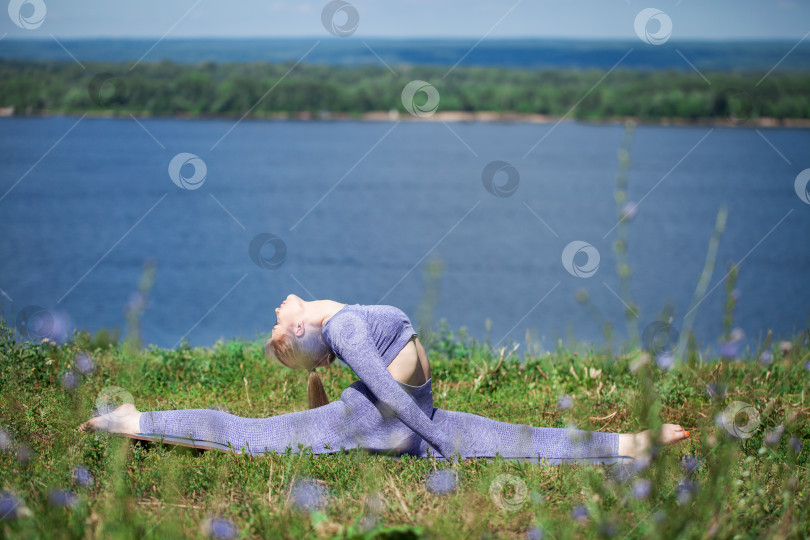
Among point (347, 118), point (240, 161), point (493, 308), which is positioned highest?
point (347, 118)

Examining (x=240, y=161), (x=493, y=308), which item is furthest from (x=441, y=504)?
(x=240, y=161)

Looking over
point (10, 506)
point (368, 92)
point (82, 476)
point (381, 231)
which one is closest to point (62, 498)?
point (10, 506)

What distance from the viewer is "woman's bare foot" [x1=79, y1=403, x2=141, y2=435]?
4.14m

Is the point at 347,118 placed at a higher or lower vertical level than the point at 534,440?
higher

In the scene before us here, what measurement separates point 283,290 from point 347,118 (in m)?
41.5

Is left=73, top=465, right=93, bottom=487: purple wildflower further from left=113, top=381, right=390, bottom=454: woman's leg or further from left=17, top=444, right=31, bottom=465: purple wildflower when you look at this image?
left=113, top=381, right=390, bottom=454: woman's leg

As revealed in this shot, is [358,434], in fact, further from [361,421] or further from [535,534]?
[535,534]

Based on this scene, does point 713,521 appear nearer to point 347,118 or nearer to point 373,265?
point 373,265

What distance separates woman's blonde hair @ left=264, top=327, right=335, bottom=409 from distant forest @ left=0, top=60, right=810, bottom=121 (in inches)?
1451

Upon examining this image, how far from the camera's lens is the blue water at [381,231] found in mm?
17312

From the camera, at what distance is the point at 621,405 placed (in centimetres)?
515

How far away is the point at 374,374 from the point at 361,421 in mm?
307

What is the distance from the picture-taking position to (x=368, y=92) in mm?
55000

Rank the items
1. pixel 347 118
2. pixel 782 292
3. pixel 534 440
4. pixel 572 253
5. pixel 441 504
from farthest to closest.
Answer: pixel 347 118, pixel 572 253, pixel 782 292, pixel 534 440, pixel 441 504
